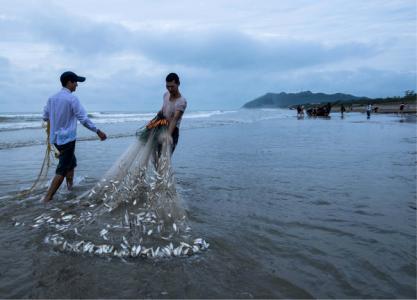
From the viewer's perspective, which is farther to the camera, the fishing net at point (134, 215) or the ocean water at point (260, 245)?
the fishing net at point (134, 215)

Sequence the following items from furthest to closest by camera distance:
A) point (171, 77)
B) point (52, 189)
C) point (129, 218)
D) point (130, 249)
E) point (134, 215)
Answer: point (171, 77)
point (52, 189)
point (134, 215)
point (129, 218)
point (130, 249)

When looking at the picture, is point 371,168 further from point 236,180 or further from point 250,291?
point 250,291

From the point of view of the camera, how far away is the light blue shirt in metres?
6.39

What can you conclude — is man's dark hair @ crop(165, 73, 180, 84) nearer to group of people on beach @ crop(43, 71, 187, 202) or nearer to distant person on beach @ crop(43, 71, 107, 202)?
group of people on beach @ crop(43, 71, 187, 202)

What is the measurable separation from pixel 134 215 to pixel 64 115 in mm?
2391

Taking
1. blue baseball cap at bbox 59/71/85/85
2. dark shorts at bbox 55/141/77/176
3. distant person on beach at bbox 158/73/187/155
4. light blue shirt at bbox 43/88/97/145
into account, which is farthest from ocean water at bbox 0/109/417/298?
blue baseball cap at bbox 59/71/85/85

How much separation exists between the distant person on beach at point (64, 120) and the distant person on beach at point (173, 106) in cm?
118

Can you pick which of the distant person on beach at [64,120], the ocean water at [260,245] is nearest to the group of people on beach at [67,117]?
the distant person on beach at [64,120]

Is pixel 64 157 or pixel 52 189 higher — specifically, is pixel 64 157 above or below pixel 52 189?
above

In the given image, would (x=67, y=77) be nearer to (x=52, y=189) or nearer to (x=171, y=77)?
(x=171, y=77)

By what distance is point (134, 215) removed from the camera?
5.33 m

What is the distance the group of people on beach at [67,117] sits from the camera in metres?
6.41

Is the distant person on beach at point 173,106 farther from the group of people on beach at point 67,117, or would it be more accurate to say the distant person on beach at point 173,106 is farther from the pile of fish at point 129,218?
the pile of fish at point 129,218

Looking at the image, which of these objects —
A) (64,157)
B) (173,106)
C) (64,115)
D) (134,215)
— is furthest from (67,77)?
(134,215)
